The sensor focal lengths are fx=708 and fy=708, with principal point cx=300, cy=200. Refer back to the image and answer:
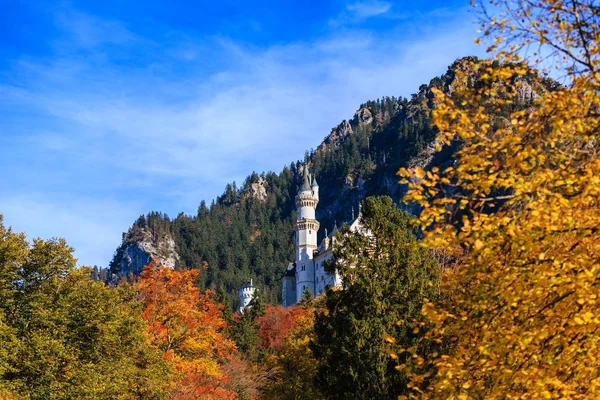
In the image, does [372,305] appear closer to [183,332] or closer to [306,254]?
[183,332]

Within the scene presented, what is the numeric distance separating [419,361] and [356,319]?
13.2 meters

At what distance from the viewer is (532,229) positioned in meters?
9.19

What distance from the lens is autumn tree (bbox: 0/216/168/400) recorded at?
81.1ft

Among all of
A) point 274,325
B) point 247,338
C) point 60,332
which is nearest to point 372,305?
point 60,332

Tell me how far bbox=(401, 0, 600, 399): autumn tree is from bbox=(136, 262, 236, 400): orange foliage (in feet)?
84.6

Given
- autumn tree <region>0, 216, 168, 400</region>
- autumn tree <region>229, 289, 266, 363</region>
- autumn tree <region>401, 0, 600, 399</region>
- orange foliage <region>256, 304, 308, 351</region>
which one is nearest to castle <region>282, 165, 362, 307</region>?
orange foliage <region>256, 304, 308, 351</region>

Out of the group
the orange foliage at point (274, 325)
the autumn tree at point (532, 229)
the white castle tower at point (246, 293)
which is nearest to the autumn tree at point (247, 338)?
the orange foliage at point (274, 325)

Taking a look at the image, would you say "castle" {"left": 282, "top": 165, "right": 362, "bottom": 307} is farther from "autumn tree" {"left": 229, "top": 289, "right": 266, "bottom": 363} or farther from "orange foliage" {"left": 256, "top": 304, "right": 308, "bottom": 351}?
"autumn tree" {"left": 229, "top": 289, "right": 266, "bottom": 363}

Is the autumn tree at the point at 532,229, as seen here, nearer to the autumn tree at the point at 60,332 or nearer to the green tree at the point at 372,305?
the green tree at the point at 372,305

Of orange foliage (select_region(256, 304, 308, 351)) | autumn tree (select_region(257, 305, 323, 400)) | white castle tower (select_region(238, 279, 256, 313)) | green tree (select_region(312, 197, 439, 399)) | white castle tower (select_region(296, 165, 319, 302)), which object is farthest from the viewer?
white castle tower (select_region(238, 279, 256, 313))

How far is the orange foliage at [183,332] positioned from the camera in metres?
35.2

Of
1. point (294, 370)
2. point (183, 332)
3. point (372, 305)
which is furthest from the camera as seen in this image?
point (294, 370)

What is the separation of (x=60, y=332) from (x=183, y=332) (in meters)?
11.8

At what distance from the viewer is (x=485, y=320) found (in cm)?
1006
